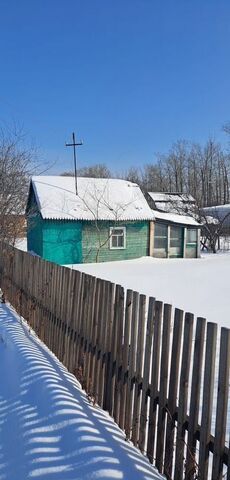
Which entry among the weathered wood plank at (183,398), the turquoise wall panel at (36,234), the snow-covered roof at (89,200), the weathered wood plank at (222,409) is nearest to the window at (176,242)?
the snow-covered roof at (89,200)

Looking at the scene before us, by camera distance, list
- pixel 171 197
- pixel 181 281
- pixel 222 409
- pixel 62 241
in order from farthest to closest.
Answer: pixel 171 197
pixel 62 241
pixel 181 281
pixel 222 409

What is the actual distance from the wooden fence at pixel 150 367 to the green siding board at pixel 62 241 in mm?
15843

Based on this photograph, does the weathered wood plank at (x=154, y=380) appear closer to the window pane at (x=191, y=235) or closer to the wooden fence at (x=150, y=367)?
the wooden fence at (x=150, y=367)

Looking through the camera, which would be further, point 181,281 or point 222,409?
point 181,281

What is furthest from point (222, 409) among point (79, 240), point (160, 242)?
point (160, 242)

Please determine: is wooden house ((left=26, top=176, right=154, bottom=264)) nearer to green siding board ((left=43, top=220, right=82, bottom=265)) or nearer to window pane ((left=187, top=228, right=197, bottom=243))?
green siding board ((left=43, top=220, right=82, bottom=265))

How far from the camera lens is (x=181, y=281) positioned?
48.5ft

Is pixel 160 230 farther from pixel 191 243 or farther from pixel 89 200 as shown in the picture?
pixel 89 200

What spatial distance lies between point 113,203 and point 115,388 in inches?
803

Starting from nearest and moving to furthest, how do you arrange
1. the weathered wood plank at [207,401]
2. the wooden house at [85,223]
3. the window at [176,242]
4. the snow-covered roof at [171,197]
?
the weathered wood plank at [207,401] → the wooden house at [85,223] → the window at [176,242] → the snow-covered roof at [171,197]

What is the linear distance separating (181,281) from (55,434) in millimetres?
12030

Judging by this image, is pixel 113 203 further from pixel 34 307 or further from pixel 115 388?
pixel 115 388

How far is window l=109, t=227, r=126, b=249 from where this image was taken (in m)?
22.8

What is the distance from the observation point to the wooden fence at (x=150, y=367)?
240cm
